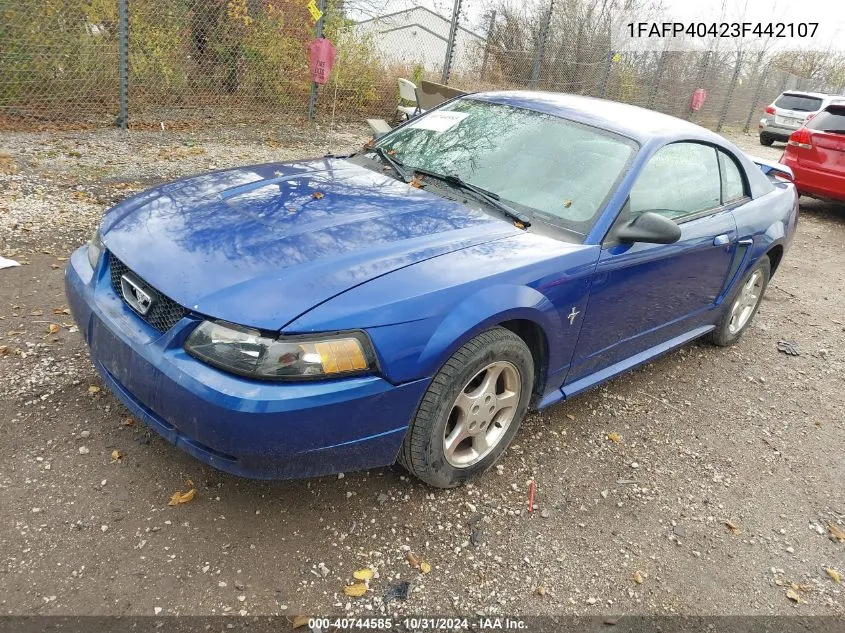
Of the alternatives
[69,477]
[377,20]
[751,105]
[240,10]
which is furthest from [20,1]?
[751,105]

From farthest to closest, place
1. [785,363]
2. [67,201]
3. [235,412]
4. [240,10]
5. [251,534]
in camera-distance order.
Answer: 1. [240,10]
2. [67,201]
3. [785,363]
4. [251,534]
5. [235,412]

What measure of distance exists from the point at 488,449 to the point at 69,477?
67.6 inches

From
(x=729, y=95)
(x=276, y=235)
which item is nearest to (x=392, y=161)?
(x=276, y=235)

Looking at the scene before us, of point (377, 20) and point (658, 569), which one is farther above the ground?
point (377, 20)

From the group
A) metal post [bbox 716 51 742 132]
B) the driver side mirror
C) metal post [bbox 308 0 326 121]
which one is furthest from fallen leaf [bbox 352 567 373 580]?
metal post [bbox 716 51 742 132]

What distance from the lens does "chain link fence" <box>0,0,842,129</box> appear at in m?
7.16

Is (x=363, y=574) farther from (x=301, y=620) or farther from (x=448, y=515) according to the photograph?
(x=448, y=515)

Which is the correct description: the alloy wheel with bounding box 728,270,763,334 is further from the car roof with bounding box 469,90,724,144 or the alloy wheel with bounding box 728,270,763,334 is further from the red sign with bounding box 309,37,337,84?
the red sign with bounding box 309,37,337,84

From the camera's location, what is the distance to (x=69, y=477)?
8.30 feet

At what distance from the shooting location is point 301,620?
2104mm

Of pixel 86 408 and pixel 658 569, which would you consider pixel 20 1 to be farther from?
pixel 658 569

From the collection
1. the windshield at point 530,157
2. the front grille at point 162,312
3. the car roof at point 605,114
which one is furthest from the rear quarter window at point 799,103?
the front grille at point 162,312

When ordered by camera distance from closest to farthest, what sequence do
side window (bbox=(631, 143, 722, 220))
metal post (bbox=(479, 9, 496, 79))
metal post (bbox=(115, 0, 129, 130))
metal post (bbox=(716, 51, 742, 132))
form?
side window (bbox=(631, 143, 722, 220)), metal post (bbox=(115, 0, 129, 130)), metal post (bbox=(479, 9, 496, 79)), metal post (bbox=(716, 51, 742, 132))

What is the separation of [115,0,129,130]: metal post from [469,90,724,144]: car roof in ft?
16.9
